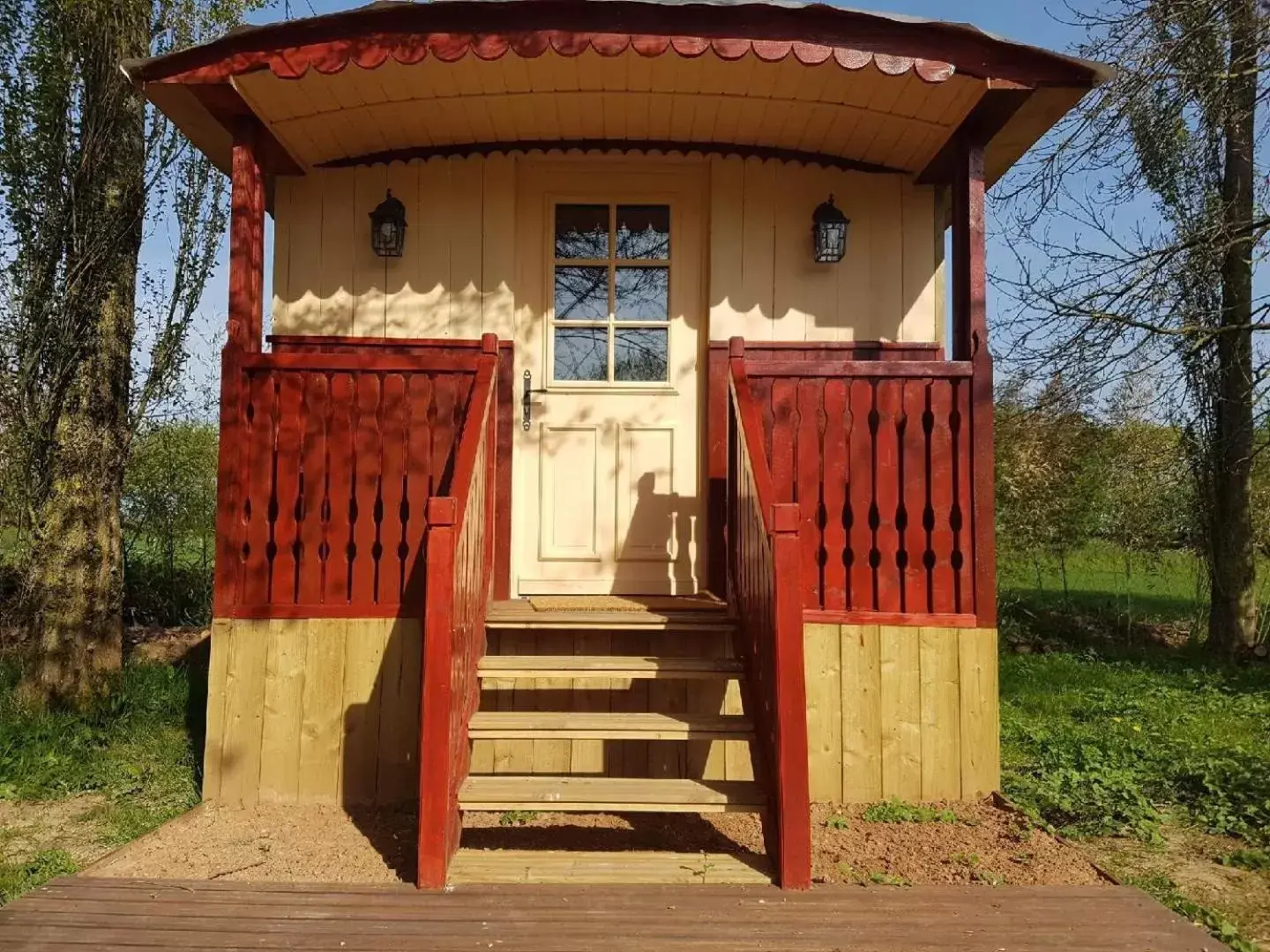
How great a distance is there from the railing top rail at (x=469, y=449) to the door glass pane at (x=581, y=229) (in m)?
1.09

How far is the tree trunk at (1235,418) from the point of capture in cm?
801

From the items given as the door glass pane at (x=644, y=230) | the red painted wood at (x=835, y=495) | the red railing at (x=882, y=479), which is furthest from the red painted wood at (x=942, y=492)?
the door glass pane at (x=644, y=230)

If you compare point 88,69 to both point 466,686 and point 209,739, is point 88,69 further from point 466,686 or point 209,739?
point 466,686

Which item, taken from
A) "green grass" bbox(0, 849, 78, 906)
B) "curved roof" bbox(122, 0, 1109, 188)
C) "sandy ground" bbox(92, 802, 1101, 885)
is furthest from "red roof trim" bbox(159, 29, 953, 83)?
"green grass" bbox(0, 849, 78, 906)

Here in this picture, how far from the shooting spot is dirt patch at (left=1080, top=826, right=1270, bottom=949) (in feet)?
9.93

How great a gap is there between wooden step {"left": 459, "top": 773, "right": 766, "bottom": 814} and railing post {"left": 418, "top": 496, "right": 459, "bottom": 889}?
19 cm

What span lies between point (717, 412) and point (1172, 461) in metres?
6.34

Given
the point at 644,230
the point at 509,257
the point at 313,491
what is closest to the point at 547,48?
the point at 509,257

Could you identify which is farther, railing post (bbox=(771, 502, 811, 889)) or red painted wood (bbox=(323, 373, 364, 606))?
red painted wood (bbox=(323, 373, 364, 606))

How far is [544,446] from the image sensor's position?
196 inches

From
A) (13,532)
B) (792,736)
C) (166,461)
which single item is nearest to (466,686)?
(792,736)

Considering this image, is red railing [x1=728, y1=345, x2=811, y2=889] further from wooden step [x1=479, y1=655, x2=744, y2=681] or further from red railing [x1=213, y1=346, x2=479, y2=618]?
red railing [x1=213, y1=346, x2=479, y2=618]

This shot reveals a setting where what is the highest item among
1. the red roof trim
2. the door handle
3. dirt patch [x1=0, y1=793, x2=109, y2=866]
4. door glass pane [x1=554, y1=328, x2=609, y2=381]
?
the red roof trim

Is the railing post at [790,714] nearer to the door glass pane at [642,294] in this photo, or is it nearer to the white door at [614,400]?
the white door at [614,400]
